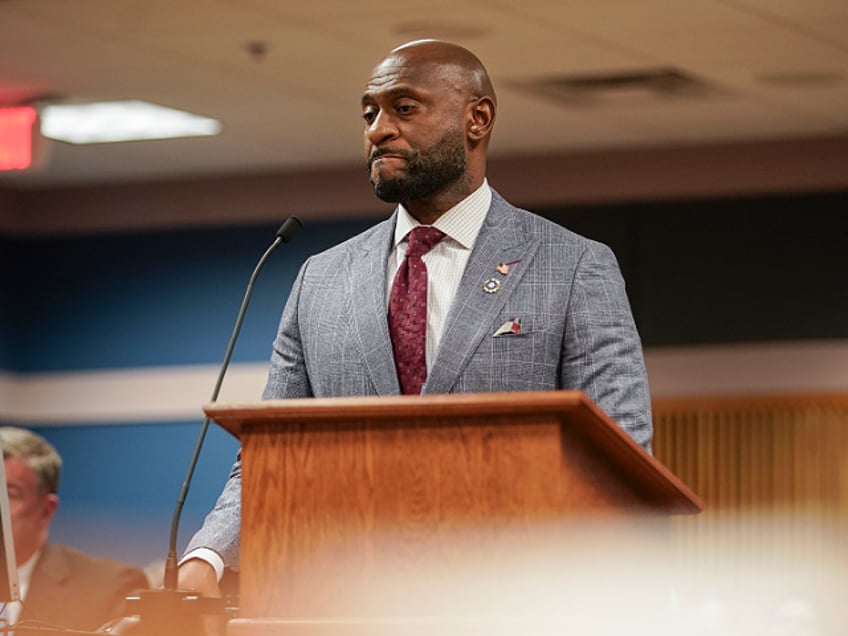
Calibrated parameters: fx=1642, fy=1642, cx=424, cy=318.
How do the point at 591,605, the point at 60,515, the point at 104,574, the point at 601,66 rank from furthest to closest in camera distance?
the point at 60,515 → the point at 601,66 → the point at 104,574 → the point at 591,605

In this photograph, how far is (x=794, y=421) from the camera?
816 centimetres

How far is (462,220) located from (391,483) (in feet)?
2.22

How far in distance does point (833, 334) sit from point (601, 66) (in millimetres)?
2157

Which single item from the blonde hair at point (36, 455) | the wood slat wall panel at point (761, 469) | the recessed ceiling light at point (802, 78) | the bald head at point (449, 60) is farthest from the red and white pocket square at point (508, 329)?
the wood slat wall panel at point (761, 469)

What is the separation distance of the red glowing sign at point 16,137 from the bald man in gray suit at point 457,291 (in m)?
5.33

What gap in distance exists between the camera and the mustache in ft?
7.71

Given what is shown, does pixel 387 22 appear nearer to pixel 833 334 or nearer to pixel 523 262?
pixel 833 334

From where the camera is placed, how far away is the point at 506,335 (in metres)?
2.33

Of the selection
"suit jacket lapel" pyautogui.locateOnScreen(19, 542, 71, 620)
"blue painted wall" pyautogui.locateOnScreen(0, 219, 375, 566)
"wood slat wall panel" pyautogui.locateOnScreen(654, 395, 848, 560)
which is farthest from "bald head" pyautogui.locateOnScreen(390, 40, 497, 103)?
"blue painted wall" pyautogui.locateOnScreen(0, 219, 375, 566)

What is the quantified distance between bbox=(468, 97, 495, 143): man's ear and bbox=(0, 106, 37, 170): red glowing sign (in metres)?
5.37

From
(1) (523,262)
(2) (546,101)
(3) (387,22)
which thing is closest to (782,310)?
(2) (546,101)

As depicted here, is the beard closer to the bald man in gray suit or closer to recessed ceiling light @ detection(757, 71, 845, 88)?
the bald man in gray suit

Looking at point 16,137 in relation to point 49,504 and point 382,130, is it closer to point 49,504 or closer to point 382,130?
point 49,504

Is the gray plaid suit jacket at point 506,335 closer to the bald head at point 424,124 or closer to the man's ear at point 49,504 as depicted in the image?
the bald head at point 424,124
